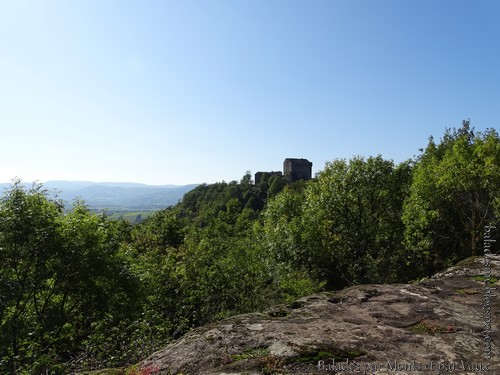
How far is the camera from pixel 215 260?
23.6 meters

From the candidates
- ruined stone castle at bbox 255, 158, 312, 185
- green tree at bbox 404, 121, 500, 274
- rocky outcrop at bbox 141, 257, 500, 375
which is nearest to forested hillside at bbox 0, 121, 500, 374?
green tree at bbox 404, 121, 500, 274

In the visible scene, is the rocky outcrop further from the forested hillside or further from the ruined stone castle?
the ruined stone castle

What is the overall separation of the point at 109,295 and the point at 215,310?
5.75 meters

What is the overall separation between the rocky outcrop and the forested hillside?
352 centimetres

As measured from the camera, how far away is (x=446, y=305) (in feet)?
27.2

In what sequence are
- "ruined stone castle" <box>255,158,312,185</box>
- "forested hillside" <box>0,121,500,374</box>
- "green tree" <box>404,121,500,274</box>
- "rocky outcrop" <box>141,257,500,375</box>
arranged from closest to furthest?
"rocky outcrop" <box>141,257,500,375</box>, "forested hillside" <box>0,121,500,374</box>, "green tree" <box>404,121,500,274</box>, "ruined stone castle" <box>255,158,312,185</box>

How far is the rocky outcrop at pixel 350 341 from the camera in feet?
17.2

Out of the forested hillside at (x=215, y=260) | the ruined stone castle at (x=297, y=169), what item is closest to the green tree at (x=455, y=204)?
the forested hillside at (x=215, y=260)

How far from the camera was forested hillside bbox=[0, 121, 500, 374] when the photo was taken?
1266cm

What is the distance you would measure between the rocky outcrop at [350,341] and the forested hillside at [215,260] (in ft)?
11.5

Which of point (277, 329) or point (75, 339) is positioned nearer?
point (277, 329)

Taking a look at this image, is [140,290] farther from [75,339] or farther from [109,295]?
[75,339]

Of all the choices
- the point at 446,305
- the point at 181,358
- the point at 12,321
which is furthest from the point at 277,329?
the point at 12,321

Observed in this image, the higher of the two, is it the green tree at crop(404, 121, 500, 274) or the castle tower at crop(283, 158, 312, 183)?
the castle tower at crop(283, 158, 312, 183)
